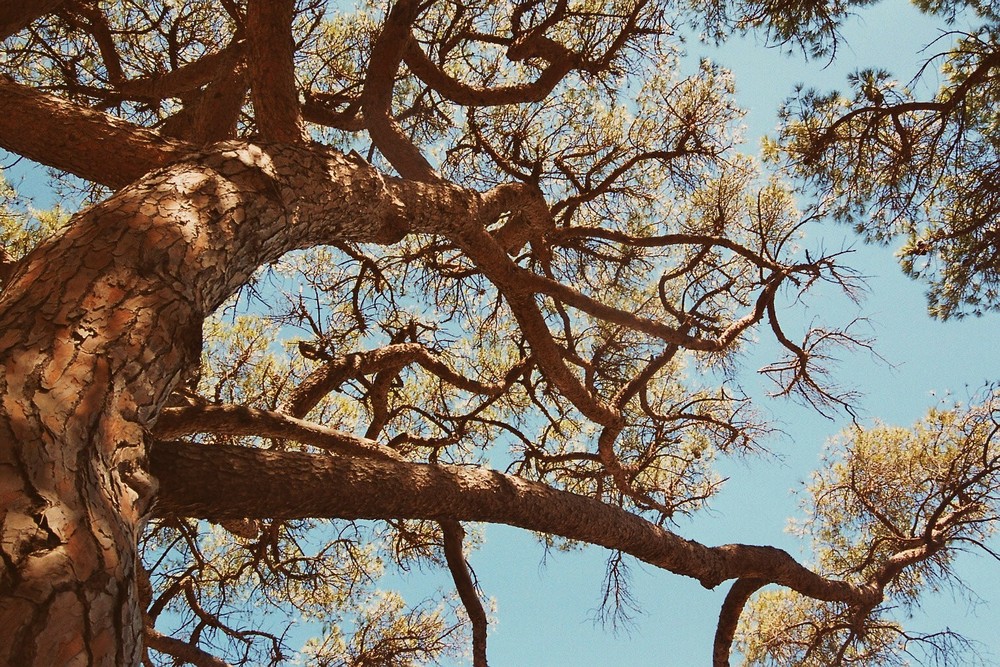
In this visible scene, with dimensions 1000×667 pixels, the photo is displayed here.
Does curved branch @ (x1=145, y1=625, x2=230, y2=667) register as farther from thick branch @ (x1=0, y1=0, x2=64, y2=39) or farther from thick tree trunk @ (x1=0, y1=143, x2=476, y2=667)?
thick branch @ (x1=0, y1=0, x2=64, y2=39)

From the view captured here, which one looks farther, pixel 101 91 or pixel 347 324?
pixel 347 324

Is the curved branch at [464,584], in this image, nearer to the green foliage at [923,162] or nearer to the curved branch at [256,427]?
the curved branch at [256,427]

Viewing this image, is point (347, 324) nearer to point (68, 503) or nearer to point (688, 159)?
point (688, 159)

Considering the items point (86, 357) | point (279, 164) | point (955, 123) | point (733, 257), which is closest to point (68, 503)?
point (86, 357)

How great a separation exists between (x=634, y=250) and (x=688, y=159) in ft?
2.38

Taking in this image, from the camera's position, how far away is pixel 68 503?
99cm

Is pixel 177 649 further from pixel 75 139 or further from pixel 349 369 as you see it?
pixel 75 139

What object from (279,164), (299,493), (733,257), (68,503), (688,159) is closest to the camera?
(68,503)

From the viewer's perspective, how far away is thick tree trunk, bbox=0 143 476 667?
91cm

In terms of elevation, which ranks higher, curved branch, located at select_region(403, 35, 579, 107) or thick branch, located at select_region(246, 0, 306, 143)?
curved branch, located at select_region(403, 35, 579, 107)

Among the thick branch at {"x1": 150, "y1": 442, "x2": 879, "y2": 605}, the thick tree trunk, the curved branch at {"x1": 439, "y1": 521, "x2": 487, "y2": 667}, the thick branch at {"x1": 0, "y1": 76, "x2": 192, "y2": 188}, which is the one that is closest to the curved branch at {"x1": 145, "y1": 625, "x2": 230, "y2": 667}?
the curved branch at {"x1": 439, "y1": 521, "x2": 487, "y2": 667}

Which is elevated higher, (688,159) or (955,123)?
(688,159)

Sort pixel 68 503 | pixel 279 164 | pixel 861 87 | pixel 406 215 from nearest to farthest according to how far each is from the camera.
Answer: pixel 68 503 < pixel 279 164 < pixel 406 215 < pixel 861 87

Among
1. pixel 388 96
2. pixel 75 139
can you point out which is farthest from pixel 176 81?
pixel 75 139
